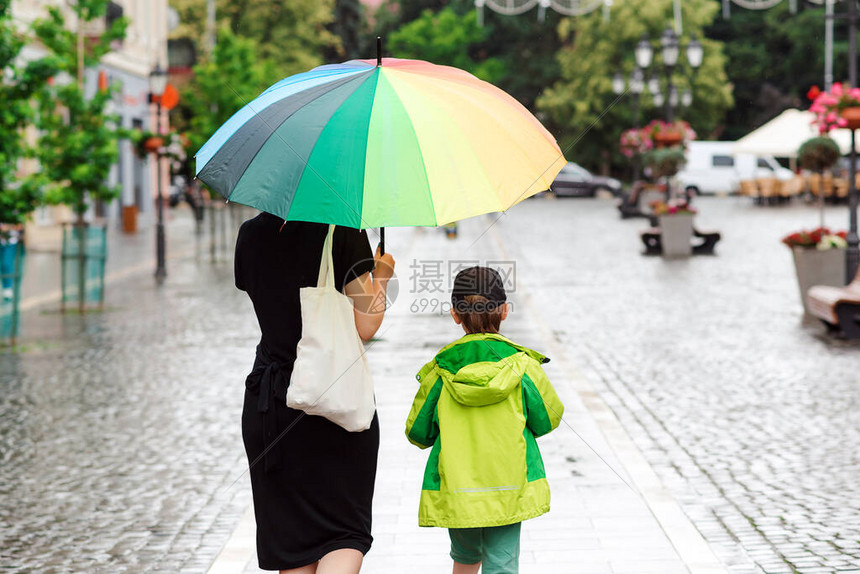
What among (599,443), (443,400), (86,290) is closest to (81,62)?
(86,290)

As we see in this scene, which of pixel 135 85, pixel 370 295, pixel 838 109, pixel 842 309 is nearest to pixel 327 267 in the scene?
pixel 370 295

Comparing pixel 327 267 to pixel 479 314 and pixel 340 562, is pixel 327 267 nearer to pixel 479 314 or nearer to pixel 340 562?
pixel 479 314

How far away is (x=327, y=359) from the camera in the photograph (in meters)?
3.57

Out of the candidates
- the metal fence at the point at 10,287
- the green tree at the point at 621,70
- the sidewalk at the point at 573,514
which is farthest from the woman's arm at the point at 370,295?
the green tree at the point at 621,70

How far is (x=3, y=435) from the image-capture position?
819 cm

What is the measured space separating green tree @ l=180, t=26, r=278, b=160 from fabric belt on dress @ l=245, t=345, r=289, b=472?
2867 cm

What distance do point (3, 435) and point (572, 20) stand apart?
5825 centimetres

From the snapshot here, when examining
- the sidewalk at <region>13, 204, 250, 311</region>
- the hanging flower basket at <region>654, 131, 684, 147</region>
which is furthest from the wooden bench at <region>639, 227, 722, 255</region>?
the sidewalk at <region>13, 204, 250, 311</region>

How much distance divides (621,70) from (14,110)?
163 feet

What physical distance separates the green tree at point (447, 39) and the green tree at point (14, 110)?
198 feet

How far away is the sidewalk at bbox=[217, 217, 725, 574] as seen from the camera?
5.27m

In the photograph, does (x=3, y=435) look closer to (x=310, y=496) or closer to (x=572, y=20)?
(x=310, y=496)

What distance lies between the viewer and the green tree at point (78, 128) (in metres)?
17.0

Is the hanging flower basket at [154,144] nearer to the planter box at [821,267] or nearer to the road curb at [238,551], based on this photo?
the planter box at [821,267]
